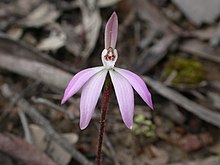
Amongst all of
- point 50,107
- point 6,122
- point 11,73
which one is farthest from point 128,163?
point 11,73

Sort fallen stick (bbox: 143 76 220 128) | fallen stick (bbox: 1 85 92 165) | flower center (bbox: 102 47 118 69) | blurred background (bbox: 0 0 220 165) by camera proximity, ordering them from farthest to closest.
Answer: fallen stick (bbox: 143 76 220 128)
blurred background (bbox: 0 0 220 165)
fallen stick (bbox: 1 85 92 165)
flower center (bbox: 102 47 118 69)

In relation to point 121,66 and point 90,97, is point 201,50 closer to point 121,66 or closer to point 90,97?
point 121,66

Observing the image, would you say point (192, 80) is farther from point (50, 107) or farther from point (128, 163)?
point (50, 107)

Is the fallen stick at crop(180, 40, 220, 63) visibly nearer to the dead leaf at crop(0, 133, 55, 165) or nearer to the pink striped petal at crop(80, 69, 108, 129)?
the dead leaf at crop(0, 133, 55, 165)

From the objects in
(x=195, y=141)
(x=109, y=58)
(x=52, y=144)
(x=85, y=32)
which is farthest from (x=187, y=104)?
(x=109, y=58)

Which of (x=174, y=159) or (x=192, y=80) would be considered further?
(x=192, y=80)

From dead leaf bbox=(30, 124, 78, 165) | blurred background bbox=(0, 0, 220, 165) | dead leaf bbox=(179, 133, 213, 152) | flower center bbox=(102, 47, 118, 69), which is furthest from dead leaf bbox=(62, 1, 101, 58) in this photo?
flower center bbox=(102, 47, 118, 69)
